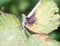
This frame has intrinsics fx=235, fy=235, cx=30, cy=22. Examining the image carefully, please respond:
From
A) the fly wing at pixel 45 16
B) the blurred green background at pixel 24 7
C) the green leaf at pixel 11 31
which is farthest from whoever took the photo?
the blurred green background at pixel 24 7

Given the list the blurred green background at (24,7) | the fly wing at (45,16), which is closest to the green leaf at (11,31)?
the fly wing at (45,16)

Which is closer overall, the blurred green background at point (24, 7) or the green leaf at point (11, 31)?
the green leaf at point (11, 31)

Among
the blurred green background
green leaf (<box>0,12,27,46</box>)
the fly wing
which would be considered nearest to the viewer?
green leaf (<box>0,12,27,46</box>)

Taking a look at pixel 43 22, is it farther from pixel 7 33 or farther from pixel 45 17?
pixel 7 33

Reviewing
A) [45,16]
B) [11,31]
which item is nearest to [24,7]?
[45,16]

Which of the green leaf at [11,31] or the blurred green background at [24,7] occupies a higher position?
the blurred green background at [24,7]

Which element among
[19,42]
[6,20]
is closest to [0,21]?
[6,20]

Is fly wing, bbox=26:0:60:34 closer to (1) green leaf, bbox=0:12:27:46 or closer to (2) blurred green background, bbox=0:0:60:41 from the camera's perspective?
(1) green leaf, bbox=0:12:27:46

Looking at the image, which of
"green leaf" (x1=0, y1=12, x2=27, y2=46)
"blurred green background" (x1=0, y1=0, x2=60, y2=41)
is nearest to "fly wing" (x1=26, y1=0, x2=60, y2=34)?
"green leaf" (x1=0, y1=12, x2=27, y2=46)

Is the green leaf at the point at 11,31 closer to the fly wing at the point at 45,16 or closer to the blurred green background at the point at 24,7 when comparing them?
the fly wing at the point at 45,16

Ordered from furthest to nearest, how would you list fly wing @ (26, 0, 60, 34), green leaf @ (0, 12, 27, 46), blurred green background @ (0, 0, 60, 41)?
blurred green background @ (0, 0, 60, 41) → fly wing @ (26, 0, 60, 34) → green leaf @ (0, 12, 27, 46)

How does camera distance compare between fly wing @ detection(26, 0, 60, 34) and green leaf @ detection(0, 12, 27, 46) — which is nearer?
green leaf @ detection(0, 12, 27, 46)

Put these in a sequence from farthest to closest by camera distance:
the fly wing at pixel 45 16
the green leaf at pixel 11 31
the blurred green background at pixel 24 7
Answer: the blurred green background at pixel 24 7
the fly wing at pixel 45 16
the green leaf at pixel 11 31
